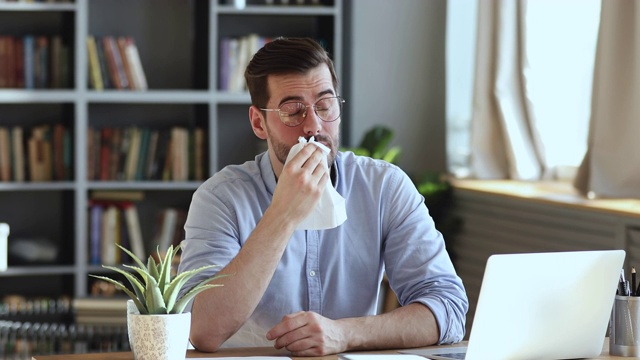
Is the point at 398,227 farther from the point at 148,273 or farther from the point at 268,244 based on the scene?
the point at 148,273

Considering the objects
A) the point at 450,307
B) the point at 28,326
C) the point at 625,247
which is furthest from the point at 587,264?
the point at 28,326

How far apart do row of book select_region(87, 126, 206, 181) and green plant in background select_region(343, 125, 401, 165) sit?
757mm

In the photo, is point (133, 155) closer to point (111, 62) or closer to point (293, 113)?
point (111, 62)

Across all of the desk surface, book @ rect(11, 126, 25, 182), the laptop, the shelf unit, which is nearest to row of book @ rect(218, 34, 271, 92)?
the shelf unit

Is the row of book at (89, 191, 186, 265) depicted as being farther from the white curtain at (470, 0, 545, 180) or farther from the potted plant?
the potted plant

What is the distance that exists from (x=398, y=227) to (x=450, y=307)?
261mm

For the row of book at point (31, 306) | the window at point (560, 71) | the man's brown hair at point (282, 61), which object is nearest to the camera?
the man's brown hair at point (282, 61)

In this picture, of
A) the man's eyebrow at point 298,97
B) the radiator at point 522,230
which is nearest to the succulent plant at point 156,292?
the man's eyebrow at point 298,97

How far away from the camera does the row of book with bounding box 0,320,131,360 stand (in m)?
4.28

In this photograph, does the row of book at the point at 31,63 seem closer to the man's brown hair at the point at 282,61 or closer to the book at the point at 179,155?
the book at the point at 179,155

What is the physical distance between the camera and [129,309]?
1.76m

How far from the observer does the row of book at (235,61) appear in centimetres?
487

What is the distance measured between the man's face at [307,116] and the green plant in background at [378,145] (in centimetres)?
253

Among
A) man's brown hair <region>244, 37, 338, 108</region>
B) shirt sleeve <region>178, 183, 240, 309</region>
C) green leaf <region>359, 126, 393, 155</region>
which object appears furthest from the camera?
green leaf <region>359, 126, 393, 155</region>
